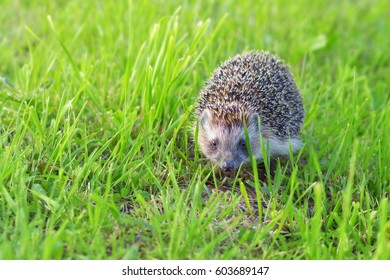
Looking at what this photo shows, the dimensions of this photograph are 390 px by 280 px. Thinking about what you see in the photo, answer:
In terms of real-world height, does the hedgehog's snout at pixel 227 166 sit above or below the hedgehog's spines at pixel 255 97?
below

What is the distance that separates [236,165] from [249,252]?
123 centimetres

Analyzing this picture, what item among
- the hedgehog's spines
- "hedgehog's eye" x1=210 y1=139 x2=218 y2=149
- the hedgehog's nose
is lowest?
the hedgehog's nose

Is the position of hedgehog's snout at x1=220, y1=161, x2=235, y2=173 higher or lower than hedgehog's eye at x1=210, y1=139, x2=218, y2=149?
lower

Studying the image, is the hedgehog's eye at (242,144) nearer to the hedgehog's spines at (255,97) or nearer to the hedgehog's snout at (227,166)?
the hedgehog's spines at (255,97)

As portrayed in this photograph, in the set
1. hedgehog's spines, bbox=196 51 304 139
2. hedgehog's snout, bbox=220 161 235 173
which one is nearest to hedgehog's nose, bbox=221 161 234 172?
hedgehog's snout, bbox=220 161 235 173

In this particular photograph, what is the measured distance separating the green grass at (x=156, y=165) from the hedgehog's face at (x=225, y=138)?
0.47 ft

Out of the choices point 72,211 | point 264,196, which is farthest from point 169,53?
point 72,211

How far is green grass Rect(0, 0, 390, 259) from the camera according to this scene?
363cm

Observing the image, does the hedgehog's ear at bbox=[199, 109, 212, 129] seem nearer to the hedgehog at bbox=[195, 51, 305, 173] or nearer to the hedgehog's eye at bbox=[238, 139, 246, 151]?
the hedgehog at bbox=[195, 51, 305, 173]

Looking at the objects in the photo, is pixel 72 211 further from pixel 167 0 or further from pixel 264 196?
pixel 167 0

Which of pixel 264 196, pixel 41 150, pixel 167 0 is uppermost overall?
pixel 167 0

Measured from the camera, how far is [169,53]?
502cm

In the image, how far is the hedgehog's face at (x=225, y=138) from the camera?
493 cm

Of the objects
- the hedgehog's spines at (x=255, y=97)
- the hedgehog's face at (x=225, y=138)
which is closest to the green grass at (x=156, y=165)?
the hedgehog's face at (x=225, y=138)
